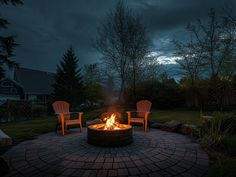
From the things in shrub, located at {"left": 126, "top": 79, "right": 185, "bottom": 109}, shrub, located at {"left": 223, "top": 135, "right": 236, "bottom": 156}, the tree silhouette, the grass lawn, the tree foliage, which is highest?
the tree foliage

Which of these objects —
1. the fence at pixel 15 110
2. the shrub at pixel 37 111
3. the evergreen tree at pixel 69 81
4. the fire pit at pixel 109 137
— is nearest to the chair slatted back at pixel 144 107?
the fire pit at pixel 109 137

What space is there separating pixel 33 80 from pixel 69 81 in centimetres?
807

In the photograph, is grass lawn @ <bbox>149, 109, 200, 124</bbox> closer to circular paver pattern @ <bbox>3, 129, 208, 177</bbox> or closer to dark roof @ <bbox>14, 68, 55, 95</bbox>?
circular paver pattern @ <bbox>3, 129, 208, 177</bbox>

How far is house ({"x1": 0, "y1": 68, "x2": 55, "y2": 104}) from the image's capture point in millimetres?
16625

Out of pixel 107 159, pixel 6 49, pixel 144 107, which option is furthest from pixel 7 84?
pixel 107 159

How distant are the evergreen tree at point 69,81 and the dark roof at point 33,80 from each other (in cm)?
503

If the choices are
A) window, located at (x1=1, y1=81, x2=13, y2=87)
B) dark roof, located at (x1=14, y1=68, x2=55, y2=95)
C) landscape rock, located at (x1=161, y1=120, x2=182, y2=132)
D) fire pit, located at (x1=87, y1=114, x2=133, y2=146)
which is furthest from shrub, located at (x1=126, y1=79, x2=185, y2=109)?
window, located at (x1=1, y1=81, x2=13, y2=87)

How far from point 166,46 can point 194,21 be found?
2.16 m

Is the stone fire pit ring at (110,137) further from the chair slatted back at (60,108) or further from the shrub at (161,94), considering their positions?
the shrub at (161,94)

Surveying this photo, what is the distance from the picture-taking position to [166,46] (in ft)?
34.0

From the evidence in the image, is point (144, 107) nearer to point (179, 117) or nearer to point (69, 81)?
point (179, 117)

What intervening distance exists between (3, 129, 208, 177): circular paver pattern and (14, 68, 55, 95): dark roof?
16.8m

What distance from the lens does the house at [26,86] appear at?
54.5 feet

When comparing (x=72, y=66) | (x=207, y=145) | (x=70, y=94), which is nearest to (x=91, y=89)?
(x=70, y=94)
